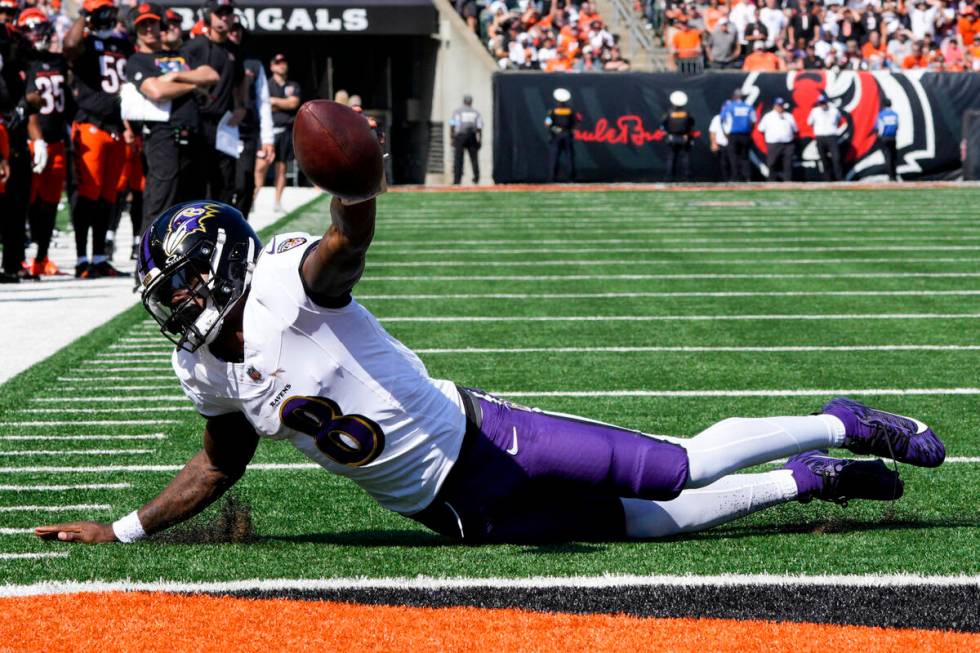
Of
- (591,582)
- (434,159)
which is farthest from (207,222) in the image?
(434,159)

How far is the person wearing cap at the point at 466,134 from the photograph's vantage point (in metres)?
25.8

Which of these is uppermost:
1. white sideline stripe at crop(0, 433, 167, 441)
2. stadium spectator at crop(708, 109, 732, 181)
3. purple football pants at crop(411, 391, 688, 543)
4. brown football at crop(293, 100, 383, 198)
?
brown football at crop(293, 100, 383, 198)

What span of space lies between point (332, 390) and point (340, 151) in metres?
0.74

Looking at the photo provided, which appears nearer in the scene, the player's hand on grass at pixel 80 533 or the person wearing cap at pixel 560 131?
the player's hand on grass at pixel 80 533

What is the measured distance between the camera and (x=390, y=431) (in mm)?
3701

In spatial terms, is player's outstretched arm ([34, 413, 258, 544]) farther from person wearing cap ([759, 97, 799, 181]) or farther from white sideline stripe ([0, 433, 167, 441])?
person wearing cap ([759, 97, 799, 181])

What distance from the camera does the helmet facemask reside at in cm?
354

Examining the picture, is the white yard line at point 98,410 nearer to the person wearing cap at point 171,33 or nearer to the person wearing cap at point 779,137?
the person wearing cap at point 171,33

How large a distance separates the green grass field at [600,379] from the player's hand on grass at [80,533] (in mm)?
39

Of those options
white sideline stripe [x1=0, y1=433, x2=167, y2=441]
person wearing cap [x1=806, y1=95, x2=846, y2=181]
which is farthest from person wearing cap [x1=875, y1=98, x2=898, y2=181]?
white sideline stripe [x1=0, y1=433, x2=167, y2=441]

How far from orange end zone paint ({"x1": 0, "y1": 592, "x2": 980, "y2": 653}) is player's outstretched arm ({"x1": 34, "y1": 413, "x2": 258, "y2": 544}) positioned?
1.90ft

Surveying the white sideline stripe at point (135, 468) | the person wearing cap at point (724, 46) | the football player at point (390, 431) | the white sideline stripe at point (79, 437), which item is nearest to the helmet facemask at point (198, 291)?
the football player at point (390, 431)

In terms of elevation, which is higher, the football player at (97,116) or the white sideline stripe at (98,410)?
the football player at (97,116)

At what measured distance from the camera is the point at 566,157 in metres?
25.5
